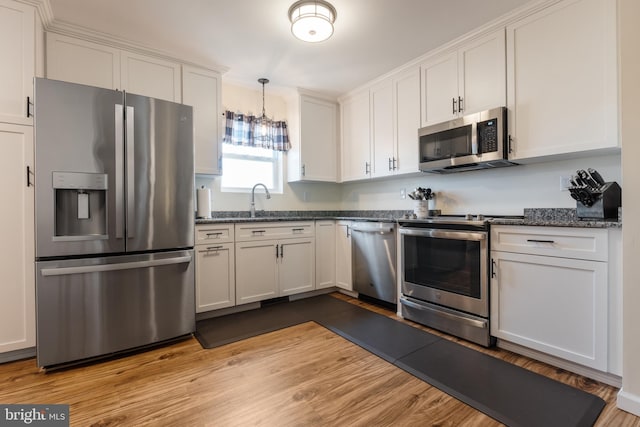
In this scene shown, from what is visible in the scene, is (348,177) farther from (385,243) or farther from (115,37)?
(115,37)

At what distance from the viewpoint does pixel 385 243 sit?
2.98 metres

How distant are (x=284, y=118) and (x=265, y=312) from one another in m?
2.44

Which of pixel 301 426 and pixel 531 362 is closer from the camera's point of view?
pixel 301 426

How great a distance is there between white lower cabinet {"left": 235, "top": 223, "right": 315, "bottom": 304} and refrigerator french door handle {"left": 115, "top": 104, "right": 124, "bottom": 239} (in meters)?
1.03

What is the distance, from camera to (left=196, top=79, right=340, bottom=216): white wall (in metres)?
3.46

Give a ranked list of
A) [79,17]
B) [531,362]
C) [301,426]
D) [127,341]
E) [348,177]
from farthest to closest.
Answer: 1. [348,177]
2. [79,17]
3. [127,341]
4. [531,362]
5. [301,426]

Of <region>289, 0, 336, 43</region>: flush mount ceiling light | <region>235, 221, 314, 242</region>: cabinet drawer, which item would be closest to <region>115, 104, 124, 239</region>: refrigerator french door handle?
<region>235, 221, 314, 242</region>: cabinet drawer

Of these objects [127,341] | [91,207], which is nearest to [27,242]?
[91,207]

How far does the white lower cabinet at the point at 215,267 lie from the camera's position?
272 cm

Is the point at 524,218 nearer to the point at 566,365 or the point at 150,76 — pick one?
the point at 566,365

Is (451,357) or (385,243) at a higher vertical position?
(385,243)

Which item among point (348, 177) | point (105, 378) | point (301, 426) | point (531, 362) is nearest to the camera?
point (301, 426)

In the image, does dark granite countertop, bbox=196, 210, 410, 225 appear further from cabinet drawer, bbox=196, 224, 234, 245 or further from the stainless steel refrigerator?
the stainless steel refrigerator

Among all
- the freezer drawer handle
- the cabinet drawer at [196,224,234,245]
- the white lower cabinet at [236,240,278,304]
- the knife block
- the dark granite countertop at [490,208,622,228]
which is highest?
the knife block
